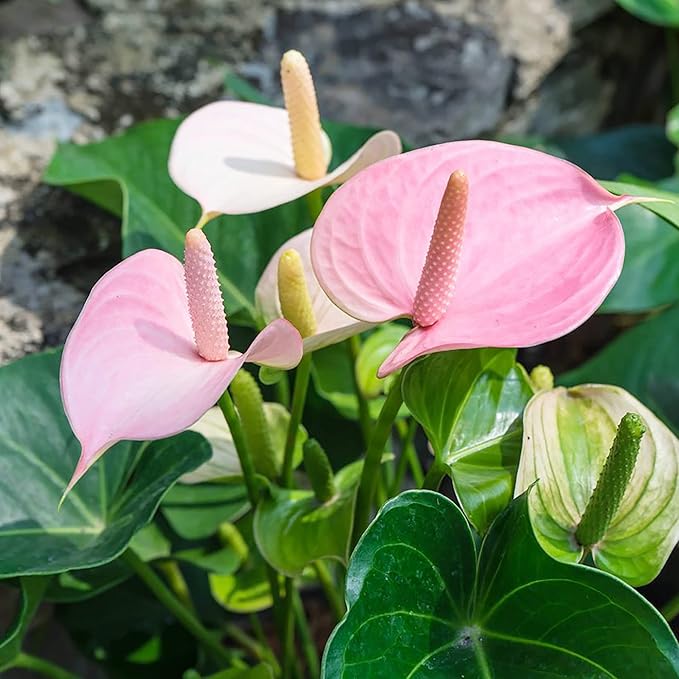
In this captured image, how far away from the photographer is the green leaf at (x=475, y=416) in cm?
50

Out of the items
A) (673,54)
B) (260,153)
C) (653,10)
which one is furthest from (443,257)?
(673,54)

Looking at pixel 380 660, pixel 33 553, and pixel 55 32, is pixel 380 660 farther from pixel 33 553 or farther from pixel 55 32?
pixel 55 32

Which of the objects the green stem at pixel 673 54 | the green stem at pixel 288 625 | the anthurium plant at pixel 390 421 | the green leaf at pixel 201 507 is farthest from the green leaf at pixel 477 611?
the green stem at pixel 673 54

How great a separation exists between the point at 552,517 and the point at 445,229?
0.62ft

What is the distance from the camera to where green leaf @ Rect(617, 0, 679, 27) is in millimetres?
1087

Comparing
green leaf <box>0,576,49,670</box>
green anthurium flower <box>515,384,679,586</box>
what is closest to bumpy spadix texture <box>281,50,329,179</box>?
green anthurium flower <box>515,384,679,586</box>

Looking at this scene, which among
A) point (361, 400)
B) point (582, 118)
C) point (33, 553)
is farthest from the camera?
point (582, 118)

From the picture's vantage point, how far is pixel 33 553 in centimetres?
56

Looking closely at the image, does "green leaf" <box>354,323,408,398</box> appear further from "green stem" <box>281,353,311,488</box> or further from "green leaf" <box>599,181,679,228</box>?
"green leaf" <box>599,181,679,228</box>

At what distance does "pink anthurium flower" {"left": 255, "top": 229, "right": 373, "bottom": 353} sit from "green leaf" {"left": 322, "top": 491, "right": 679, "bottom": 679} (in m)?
0.11

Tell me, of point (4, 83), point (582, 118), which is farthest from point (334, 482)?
point (582, 118)

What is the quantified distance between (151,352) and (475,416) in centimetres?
22

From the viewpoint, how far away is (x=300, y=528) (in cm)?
57

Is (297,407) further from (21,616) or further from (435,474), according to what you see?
(21,616)
